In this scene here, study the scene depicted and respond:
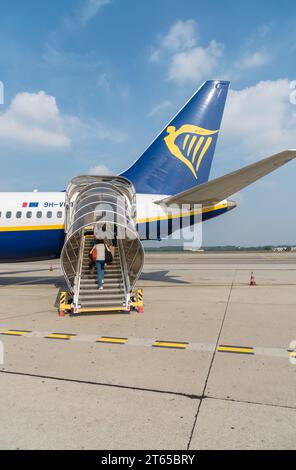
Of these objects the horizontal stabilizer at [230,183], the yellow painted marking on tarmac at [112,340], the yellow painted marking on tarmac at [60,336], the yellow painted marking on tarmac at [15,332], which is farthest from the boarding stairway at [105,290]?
the horizontal stabilizer at [230,183]

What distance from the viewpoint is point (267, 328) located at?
8.16 m

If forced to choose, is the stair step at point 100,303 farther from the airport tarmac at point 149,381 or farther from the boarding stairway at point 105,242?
the airport tarmac at point 149,381

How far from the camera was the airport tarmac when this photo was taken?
361cm

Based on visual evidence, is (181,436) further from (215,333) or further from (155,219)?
(155,219)

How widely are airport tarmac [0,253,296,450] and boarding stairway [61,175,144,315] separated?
2.78 feet

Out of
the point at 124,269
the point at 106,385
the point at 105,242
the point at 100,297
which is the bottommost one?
the point at 106,385

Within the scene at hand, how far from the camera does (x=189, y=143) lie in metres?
19.1

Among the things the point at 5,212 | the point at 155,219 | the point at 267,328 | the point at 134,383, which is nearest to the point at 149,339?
the point at 134,383

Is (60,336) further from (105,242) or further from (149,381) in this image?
(105,242)

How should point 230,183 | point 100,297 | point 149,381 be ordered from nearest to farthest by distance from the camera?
point 149,381, point 100,297, point 230,183

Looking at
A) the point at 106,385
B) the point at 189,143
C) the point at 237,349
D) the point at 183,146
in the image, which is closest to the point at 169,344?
the point at 237,349

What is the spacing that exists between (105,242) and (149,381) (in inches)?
358

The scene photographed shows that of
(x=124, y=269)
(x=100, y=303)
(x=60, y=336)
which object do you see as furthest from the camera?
(x=124, y=269)

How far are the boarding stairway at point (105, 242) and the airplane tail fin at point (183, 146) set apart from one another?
506 centimetres
